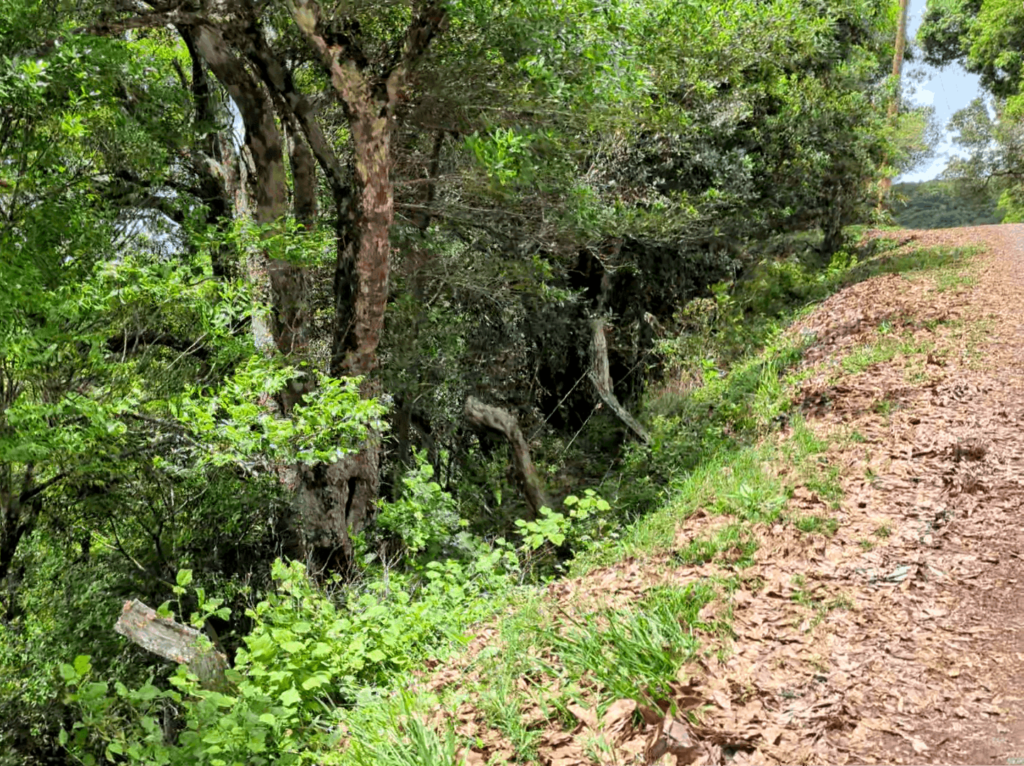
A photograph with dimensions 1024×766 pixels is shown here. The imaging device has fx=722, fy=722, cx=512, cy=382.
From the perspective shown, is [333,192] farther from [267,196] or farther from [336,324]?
[336,324]

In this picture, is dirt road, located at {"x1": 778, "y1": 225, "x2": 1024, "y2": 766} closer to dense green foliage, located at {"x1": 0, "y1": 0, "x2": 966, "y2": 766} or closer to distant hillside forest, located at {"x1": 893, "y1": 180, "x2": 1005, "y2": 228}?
dense green foliage, located at {"x1": 0, "y1": 0, "x2": 966, "y2": 766}

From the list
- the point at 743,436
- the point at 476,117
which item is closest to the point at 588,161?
the point at 476,117

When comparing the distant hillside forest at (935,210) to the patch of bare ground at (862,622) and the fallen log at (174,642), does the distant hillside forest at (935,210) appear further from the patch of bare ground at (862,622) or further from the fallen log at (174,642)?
the fallen log at (174,642)

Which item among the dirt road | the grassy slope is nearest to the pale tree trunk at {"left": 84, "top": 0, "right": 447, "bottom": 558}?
the grassy slope

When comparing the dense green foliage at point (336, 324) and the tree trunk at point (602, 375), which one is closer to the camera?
the dense green foliage at point (336, 324)

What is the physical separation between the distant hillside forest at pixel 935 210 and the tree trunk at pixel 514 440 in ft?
95.7

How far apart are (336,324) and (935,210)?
36.2 metres

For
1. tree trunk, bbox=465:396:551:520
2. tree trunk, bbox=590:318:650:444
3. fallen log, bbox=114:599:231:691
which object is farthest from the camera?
tree trunk, bbox=590:318:650:444

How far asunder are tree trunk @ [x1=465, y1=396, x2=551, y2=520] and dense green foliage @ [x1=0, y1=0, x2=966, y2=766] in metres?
0.45

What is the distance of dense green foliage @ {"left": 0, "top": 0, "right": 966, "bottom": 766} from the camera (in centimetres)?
500

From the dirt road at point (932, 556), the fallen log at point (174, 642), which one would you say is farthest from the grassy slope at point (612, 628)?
the fallen log at point (174, 642)

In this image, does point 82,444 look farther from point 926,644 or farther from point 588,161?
point 588,161

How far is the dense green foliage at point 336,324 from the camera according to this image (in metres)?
5.00

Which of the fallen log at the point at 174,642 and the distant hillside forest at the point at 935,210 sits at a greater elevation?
the distant hillside forest at the point at 935,210
